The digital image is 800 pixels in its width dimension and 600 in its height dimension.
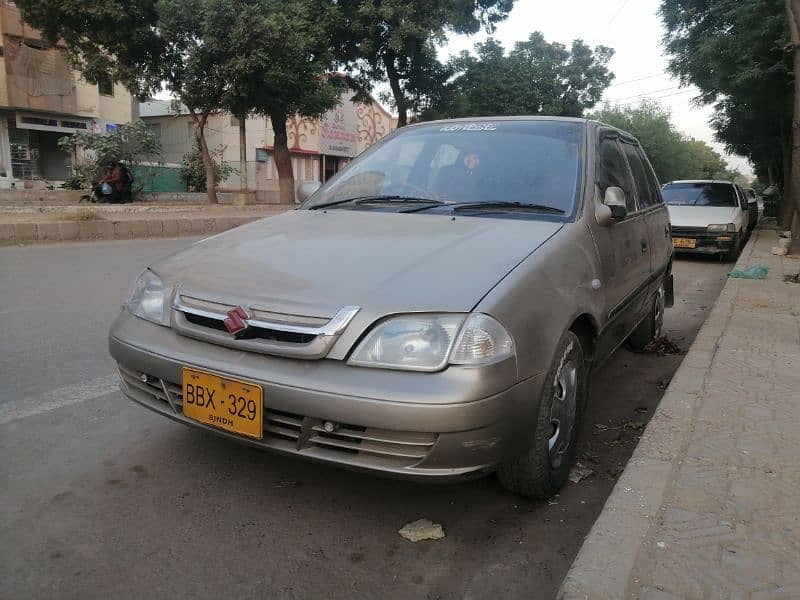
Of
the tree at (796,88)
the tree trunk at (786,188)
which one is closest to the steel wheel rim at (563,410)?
the tree at (796,88)

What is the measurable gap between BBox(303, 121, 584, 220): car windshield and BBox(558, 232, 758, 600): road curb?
1.08 metres

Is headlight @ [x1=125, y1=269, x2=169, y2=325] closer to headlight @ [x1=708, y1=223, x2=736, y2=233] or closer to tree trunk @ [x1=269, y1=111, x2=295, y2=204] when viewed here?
headlight @ [x1=708, y1=223, x2=736, y2=233]

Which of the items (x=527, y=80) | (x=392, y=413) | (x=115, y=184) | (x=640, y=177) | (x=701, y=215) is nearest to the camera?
(x=392, y=413)

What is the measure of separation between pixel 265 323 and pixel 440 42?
67.1 feet

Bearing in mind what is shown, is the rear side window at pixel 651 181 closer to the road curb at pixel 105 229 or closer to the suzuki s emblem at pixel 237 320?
the suzuki s emblem at pixel 237 320

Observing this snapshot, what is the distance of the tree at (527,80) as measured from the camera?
2600cm

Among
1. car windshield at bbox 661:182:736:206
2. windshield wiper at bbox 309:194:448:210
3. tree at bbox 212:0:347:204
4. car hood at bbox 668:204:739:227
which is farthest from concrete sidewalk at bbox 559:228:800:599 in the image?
tree at bbox 212:0:347:204

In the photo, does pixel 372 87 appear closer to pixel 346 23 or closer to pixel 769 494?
pixel 346 23

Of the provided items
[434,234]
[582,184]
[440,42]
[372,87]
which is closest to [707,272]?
[582,184]

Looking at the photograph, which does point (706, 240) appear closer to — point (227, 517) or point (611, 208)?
point (611, 208)

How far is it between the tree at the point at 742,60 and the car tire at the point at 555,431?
8.22 m

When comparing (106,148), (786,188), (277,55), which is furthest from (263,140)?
(786,188)

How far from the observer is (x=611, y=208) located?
123 inches

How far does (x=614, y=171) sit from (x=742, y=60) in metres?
12.1
